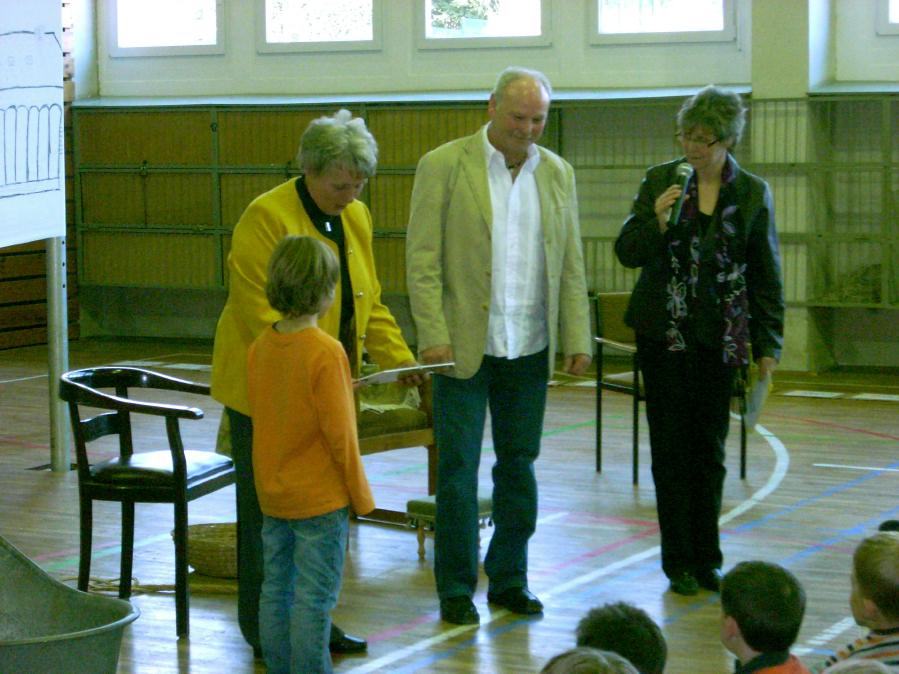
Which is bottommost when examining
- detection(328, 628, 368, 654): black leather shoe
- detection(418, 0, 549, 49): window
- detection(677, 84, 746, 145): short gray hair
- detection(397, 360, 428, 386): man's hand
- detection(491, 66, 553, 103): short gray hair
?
detection(328, 628, 368, 654): black leather shoe

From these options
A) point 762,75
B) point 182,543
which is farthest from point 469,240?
point 762,75

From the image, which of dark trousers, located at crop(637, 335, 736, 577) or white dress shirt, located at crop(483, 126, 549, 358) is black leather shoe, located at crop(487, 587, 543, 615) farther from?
white dress shirt, located at crop(483, 126, 549, 358)

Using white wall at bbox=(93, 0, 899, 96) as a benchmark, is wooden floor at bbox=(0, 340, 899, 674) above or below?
below

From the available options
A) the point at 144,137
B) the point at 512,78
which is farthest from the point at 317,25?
the point at 512,78

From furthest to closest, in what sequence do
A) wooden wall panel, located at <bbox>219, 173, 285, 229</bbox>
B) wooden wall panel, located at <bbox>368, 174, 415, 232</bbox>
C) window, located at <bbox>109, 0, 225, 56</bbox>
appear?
window, located at <bbox>109, 0, 225, 56</bbox> → wooden wall panel, located at <bbox>219, 173, 285, 229</bbox> → wooden wall panel, located at <bbox>368, 174, 415, 232</bbox>

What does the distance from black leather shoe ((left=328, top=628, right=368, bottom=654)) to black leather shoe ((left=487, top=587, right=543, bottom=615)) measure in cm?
54

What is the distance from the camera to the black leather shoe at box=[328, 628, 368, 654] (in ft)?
13.1

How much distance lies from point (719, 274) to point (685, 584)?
3.27 feet

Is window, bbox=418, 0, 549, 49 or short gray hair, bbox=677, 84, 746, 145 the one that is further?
window, bbox=418, 0, 549, 49

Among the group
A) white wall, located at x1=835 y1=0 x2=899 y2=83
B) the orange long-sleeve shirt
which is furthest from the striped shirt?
white wall, located at x1=835 y1=0 x2=899 y2=83

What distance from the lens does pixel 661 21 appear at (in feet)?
33.7

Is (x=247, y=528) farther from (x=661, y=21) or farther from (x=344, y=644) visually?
(x=661, y=21)

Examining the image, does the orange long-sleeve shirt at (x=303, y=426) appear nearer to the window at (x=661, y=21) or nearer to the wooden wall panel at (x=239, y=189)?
the window at (x=661, y=21)

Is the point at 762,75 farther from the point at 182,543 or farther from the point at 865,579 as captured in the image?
the point at 865,579
